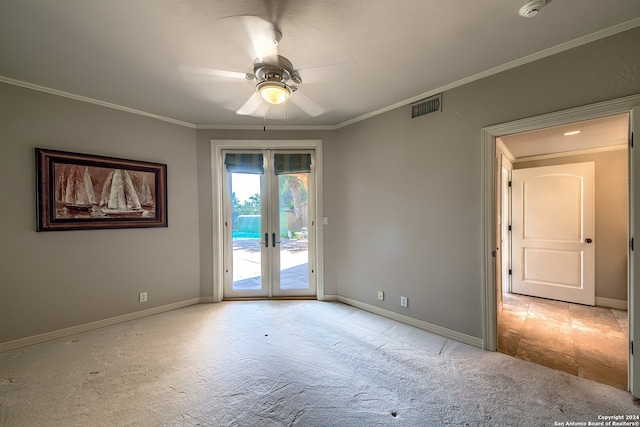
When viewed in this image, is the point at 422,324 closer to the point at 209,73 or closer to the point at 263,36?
the point at 263,36

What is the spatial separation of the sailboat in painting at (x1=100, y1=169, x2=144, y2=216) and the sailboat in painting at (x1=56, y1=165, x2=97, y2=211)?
0.12m

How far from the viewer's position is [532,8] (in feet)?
5.60

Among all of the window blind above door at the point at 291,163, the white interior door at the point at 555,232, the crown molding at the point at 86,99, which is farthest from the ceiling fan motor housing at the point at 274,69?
the white interior door at the point at 555,232

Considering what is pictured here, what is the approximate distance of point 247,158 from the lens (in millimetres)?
4137

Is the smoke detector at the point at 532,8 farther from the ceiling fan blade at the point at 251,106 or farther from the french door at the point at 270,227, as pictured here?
the french door at the point at 270,227

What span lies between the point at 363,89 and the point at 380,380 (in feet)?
9.41

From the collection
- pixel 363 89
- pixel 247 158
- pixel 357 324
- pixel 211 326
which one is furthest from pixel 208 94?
pixel 357 324

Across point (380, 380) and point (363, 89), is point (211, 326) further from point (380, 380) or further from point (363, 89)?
point (363, 89)

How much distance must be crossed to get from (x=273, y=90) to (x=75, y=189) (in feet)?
8.83

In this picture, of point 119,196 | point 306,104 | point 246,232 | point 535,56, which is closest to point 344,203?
point 306,104

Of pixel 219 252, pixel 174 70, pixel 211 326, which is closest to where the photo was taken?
pixel 174 70

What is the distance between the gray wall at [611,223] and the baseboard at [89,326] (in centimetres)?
626

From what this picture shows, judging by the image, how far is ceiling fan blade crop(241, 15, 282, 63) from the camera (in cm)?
183

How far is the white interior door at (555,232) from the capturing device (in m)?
3.96
